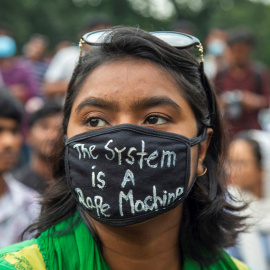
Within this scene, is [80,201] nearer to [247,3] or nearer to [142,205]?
[142,205]

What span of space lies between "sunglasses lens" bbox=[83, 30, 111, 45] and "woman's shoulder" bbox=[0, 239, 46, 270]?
0.96 meters

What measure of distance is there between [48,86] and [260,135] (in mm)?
3154

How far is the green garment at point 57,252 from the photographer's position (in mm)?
2215

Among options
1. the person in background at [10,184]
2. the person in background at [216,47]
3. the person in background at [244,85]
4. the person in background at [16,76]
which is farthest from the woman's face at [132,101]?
the person in background at [216,47]

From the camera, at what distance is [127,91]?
232 centimetres

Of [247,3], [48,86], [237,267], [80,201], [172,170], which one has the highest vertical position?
[172,170]

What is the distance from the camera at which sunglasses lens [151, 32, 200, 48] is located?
2.58 meters

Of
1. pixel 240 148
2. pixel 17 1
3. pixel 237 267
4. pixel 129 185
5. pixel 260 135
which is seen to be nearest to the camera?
pixel 129 185

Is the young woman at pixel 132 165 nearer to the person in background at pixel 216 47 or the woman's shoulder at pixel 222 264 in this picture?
the woman's shoulder at pixel 222 264

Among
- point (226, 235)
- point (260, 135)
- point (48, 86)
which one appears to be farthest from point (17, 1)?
point (226, 235)

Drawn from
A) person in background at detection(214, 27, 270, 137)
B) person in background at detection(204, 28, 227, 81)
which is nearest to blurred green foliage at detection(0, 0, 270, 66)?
person in background at detection(204, 28, 227, 81)

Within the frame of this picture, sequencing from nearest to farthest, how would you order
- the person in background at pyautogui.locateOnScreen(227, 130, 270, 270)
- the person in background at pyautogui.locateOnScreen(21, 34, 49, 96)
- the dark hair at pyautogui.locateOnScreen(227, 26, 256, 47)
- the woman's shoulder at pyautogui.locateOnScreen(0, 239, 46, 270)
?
1. the woman's shoulder at pyautogui.locateOnScreen(0, 239, 46, 270)
2. the person in background at pyautogui.locateOnScreen(227, 130, 270, 270)
3. the dark hair at pyautogui.locateOnScreen(227, 26, 256, 47)
4. the person in background at pyautogui.locateOnScreen(21, 34, 49, 96)

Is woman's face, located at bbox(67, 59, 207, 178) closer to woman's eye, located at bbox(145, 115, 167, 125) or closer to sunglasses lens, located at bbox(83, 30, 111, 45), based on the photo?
woman's eye, located at bbox(145, 115, 167, 125)

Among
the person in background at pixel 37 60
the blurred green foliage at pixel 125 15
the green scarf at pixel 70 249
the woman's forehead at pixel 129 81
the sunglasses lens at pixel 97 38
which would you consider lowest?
the blurred green foliage at pixel 125 15
